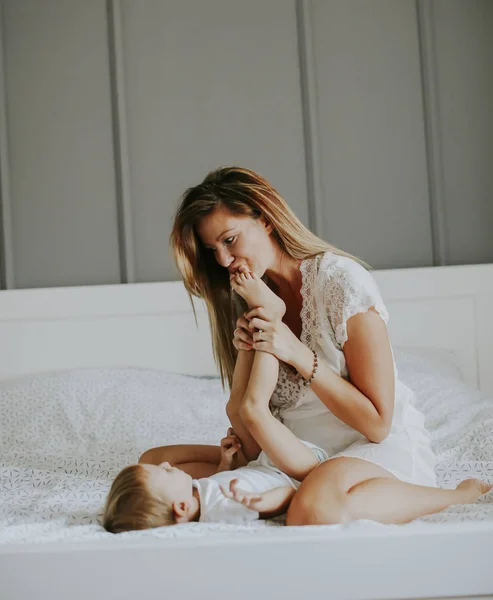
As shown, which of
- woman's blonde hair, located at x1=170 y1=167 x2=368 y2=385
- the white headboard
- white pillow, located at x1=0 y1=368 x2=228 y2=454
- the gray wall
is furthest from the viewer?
the gray wall

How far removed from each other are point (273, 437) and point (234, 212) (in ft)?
1.60

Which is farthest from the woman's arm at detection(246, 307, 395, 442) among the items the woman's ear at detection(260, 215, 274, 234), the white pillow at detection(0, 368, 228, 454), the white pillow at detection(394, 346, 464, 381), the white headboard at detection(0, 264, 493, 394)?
the white headboard at detection(0, 264, 493, 394)

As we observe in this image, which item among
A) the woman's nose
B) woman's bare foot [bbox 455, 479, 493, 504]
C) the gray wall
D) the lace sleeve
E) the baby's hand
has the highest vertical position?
the gray wall

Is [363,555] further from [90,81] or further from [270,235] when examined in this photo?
[90,81]

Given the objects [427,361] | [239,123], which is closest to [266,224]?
[427,361]

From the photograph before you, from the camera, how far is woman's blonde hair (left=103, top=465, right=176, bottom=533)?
122 centimetres

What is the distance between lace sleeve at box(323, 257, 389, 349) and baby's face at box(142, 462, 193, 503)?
16.8 inches

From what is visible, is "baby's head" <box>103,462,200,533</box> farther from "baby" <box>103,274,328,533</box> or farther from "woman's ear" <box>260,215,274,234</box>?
"woman's ear" <box>260,215,274,234</box>

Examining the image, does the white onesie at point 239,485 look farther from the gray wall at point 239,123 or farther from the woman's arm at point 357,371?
the gray wall at point 239,123

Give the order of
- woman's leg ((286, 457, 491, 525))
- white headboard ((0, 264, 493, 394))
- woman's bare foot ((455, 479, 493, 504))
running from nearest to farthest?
woman's leg ((286, 457, 491, 525))
woman's bare foot ((455, 479, 493, 504))
white headboard ((0, 264, 493, 394))

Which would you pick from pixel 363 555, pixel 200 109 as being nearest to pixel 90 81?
pixel 200 109

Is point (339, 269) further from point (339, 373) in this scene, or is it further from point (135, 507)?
point (135, 507)

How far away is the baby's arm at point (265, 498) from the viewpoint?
4.10ft

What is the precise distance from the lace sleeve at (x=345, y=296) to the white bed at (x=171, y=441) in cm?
41
